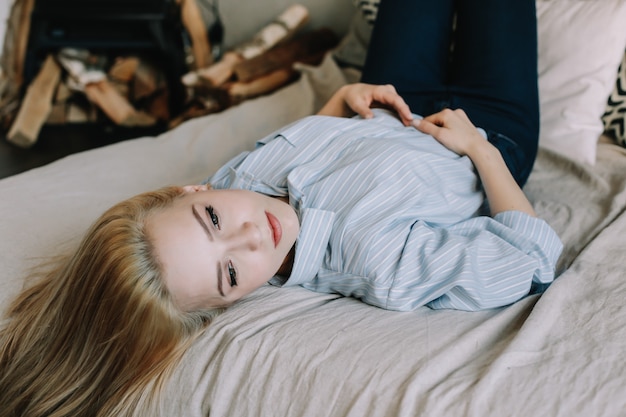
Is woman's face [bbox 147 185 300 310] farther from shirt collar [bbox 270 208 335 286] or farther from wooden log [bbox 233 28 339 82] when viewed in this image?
wooden log [bbox 233 28 339 82]

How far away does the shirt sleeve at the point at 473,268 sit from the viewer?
1.07m

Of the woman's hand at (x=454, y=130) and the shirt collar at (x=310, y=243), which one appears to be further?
the woman's hand at (x=454, y=130)

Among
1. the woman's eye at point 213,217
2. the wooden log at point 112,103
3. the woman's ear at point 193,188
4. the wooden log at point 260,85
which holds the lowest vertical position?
the wooden log at point 112,103

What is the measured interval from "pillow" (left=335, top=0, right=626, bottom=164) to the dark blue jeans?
83mm

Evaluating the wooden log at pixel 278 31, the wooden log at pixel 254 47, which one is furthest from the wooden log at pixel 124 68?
the wooden log at pixel 278 31

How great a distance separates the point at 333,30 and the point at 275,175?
1.46m

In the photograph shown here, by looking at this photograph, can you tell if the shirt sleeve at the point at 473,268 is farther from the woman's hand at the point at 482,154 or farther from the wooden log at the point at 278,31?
the wooden log at the point at 278,31

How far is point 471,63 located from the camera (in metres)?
1.56

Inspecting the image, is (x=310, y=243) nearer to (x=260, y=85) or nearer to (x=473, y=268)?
(x=473, y=268)

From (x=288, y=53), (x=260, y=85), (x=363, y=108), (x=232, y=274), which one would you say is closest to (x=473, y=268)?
(x=232, y=274)

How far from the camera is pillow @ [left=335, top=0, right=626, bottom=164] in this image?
1.54 m

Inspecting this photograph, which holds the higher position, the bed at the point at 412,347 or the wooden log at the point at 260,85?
the bed at the point at 412,347

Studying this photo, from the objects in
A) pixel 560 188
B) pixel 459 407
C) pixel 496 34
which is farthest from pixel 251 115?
pixel 459 407

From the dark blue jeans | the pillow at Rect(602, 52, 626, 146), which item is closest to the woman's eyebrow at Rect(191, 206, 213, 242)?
the dark blue jeans
